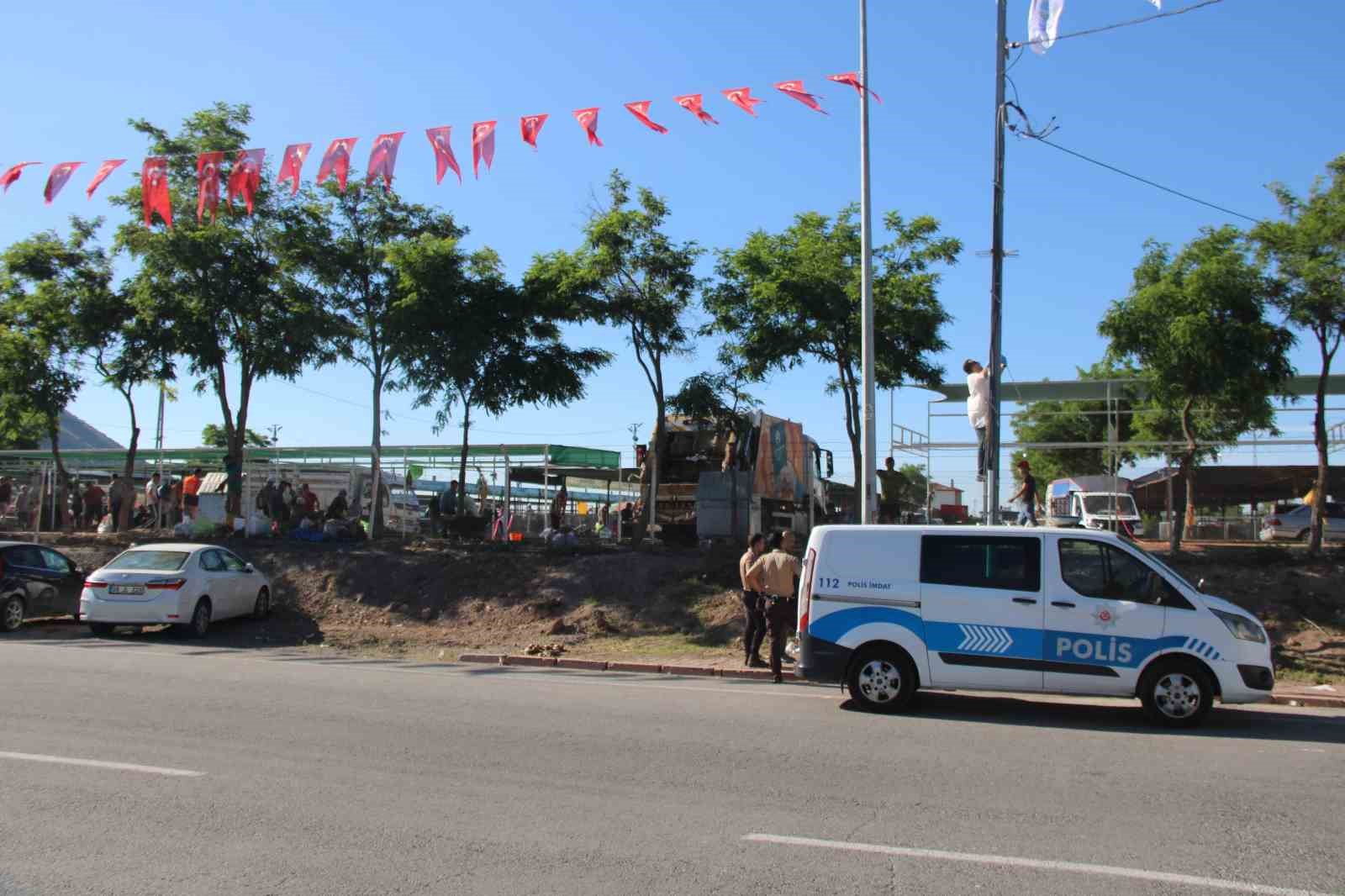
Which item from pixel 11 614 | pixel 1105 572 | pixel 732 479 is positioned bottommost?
pixel 11 614

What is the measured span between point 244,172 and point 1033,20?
1220 centimetres

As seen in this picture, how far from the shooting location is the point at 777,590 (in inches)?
548

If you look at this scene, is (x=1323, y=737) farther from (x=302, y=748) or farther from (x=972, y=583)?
(x=302, y=748)

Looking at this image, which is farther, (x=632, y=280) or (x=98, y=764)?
(x=632, y=280)

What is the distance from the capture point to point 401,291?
22.0 meters

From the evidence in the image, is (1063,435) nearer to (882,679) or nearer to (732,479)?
(732,479)

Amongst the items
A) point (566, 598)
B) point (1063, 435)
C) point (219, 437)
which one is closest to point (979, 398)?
point (566, 598)

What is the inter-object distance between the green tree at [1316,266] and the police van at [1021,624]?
8.22 meters

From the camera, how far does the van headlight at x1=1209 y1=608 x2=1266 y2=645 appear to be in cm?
1046

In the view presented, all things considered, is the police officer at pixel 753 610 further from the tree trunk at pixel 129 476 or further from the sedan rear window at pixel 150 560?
the tree trunk at pixel 129 476

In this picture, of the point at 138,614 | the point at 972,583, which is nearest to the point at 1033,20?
the point at 972,583

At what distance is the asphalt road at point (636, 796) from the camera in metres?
5.52

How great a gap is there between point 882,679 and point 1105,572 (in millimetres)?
2520

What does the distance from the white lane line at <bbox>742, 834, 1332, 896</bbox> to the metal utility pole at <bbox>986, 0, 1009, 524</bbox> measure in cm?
956
